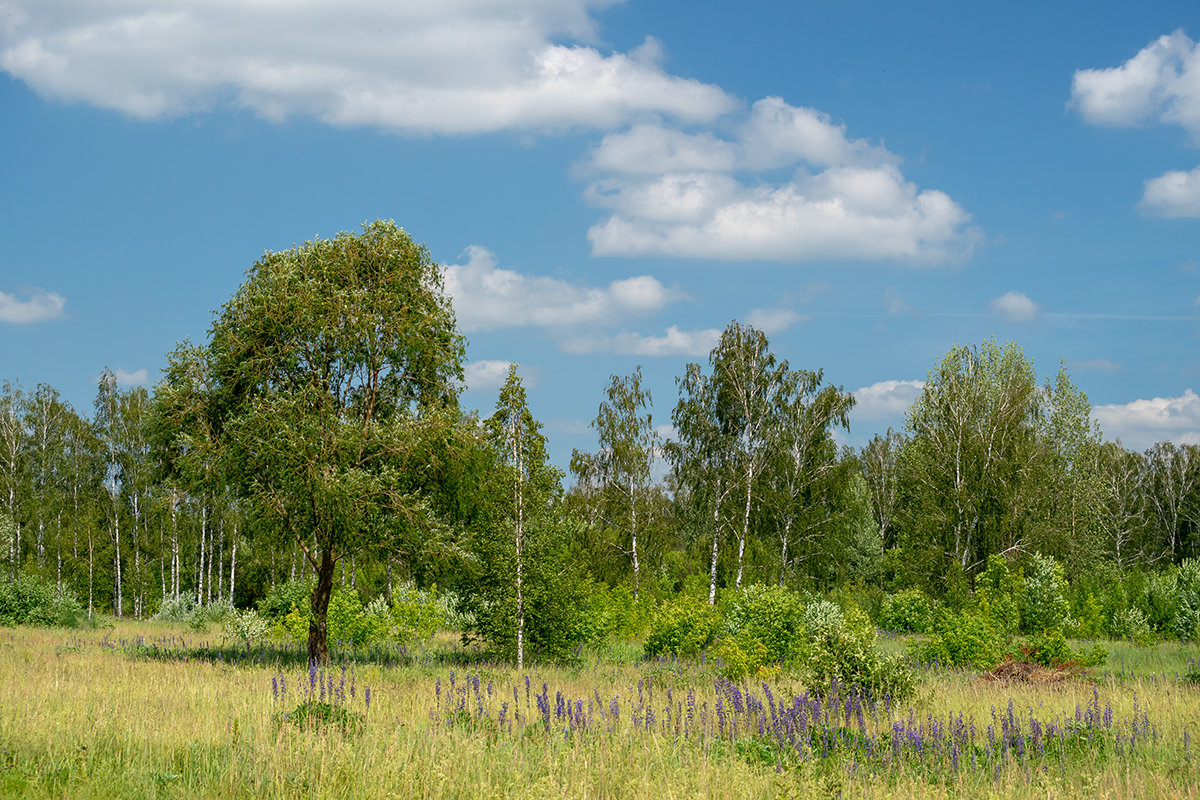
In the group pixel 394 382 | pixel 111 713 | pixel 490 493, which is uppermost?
pixel 394 382

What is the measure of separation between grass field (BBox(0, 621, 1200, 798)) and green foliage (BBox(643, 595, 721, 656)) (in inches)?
199

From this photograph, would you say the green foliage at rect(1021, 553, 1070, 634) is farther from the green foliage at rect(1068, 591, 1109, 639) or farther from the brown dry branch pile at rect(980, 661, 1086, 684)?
Result: the brown dry branch pile at rect(980, 661, 1086, 684)

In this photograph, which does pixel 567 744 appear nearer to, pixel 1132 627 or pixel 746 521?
pixel 746 521

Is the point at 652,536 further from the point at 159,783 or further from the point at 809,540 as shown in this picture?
the point at 159,783

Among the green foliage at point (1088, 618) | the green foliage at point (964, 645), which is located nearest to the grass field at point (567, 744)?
the green foliage at point (964, 645)

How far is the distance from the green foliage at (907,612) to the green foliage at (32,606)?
29.0 m

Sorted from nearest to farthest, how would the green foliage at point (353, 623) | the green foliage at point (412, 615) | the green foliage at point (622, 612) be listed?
the green foliage at point (353, 623) < the green foliage at point (412, 615) < the green foliage at point (622, 612)

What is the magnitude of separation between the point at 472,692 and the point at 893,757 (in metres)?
5.68

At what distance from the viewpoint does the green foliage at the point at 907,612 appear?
2877cm

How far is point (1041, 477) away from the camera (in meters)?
34.3

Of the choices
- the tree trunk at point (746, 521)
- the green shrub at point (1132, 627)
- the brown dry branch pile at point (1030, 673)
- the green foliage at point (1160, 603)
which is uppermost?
the tree trunk at point (746, 521)

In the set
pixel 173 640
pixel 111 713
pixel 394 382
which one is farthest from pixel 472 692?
pixel 173 640

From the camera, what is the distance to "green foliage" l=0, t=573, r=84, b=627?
29328 mm

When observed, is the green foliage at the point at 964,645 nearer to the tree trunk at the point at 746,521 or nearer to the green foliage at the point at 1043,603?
the green foliage at the point at 1043,603
